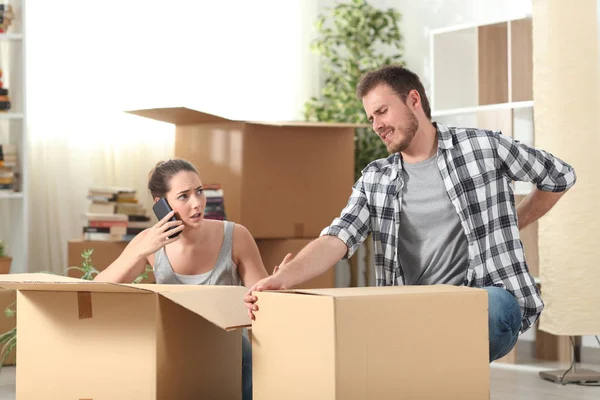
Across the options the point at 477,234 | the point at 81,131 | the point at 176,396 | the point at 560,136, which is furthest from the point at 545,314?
the point at 81,131

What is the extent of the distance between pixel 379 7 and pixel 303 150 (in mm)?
1668

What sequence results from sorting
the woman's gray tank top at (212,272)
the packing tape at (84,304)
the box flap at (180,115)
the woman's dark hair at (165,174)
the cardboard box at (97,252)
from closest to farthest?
the packing tape at (84,304) < the woman's gray tank top at (212,272) < the woman's dark hair at (165,174) < the box flap at (180,115) < the cardboard box at (97,252)

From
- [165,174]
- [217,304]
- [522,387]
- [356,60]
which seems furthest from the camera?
[356,60]

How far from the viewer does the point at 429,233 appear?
2086 millimetres

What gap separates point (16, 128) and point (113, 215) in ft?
2.09

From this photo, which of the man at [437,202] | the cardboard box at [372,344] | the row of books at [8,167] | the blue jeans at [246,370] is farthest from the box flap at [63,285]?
the row of books at [8,167]

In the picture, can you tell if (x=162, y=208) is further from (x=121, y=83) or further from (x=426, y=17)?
(x=426, y=17)

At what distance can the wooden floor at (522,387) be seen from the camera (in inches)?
121

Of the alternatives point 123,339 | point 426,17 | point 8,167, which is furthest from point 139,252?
point 426,17

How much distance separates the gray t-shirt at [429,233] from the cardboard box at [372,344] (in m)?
0.45

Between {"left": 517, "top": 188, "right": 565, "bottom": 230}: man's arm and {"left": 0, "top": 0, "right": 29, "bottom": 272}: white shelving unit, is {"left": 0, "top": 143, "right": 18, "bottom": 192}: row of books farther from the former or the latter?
{"left": 517, "top": 188, "right": 565, "bottom": 230}: man's arm

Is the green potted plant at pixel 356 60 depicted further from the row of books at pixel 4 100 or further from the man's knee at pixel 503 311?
the man's knee at pixel 503 311

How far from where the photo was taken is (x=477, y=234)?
2053mm

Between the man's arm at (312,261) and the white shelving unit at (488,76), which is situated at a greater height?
the white shelving unit at (488,76)
